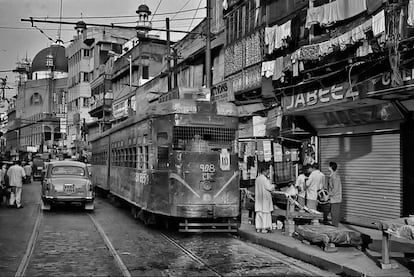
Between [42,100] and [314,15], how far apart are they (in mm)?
95059

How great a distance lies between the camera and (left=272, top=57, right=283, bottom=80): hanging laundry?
56.1ft

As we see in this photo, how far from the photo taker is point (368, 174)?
1439 cm

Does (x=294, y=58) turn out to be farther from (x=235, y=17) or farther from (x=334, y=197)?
(x=235, y=17)

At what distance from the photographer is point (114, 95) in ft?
182

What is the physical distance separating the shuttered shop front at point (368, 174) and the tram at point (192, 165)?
365cm

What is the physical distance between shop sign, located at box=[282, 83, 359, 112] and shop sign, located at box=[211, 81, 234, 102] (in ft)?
14.5

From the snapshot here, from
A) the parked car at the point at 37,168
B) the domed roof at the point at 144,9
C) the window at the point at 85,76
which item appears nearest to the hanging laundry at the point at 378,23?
the parked car at the point at 37,168

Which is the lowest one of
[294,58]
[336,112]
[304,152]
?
[304,152]

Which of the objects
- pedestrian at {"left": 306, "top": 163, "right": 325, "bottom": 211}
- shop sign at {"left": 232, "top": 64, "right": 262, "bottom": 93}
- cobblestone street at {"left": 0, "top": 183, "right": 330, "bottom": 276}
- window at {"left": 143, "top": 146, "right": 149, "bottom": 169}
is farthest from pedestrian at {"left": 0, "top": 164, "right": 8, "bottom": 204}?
pedestrian at {"left": 306, "top": 163, "right": 325, "bottom": 211}

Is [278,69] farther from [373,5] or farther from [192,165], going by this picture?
[192,165]

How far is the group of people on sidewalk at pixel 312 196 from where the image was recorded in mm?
12781

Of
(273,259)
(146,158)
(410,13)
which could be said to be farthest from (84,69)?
(273,259)

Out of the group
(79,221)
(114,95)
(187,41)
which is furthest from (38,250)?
(114,95)

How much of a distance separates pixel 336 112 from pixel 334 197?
3.39m
